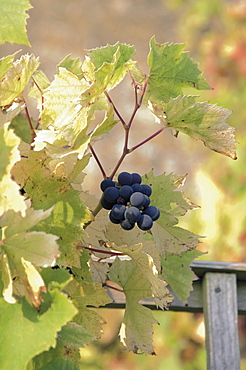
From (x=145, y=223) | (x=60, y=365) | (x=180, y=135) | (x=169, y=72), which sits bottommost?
(x=60, y=365)

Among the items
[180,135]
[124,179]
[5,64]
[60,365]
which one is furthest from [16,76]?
[180,135]

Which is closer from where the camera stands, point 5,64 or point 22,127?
point 5,64

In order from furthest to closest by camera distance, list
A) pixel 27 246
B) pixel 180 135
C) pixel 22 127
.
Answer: pixel 180 135 < pixel 22 127 < pixel 27 246

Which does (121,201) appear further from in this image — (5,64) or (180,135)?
(180,135)

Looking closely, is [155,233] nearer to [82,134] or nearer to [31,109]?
[82,134]

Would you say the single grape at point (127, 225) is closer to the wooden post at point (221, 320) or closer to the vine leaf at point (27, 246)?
the vine leaf at point (27, 246)

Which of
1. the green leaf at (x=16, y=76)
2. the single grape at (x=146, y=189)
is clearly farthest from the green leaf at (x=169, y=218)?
the green leaf at (x=16, y=76)
